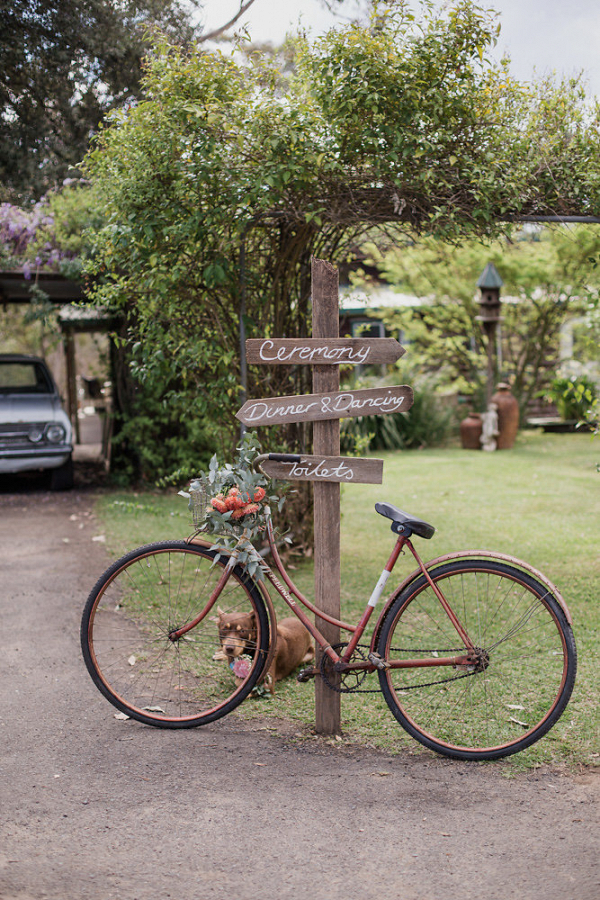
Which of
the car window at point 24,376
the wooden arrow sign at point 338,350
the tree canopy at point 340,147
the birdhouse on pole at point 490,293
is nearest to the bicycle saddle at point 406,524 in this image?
the wooden arrow sign at point 338,350

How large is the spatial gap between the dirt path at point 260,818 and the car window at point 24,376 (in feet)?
25.5

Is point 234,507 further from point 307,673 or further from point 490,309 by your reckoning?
point 490,309

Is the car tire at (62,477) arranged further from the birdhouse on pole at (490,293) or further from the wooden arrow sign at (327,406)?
the birdhouse on pole at (490,293)

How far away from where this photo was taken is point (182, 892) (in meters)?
2.36

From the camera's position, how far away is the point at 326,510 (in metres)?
3.42

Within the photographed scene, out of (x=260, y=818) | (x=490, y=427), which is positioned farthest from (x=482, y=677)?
(x=490, y=427)

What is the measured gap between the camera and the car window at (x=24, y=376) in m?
11.0

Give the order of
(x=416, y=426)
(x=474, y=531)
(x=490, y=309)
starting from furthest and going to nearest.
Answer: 1. (x=490, y=309)
2. (x=416, y=426)
3. (x=474, y=531)

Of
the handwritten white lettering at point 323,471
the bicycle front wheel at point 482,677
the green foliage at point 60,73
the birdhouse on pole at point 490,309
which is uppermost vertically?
the green foliage at point 60,73

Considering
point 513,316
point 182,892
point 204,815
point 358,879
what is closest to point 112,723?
point 204,815

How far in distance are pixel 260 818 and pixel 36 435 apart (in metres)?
8.00

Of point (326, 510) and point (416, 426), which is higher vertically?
point (326, 510)

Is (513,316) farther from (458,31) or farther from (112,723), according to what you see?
(112,723)

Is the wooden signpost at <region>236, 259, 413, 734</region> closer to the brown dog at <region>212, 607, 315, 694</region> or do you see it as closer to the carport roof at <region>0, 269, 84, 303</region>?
the brown dog at <region>212, 607, 315, 694</region>
